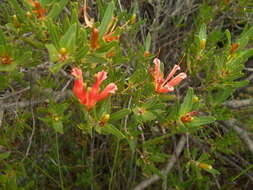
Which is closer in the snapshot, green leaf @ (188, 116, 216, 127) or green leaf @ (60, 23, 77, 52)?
green leaf @ (60, 23, 77, 52)

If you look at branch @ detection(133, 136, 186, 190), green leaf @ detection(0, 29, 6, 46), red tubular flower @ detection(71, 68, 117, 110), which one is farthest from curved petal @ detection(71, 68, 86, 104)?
branch @ detection(133, 136, 186, 190)

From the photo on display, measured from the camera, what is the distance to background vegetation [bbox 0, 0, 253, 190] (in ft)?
4.56

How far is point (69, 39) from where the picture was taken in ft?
4.00

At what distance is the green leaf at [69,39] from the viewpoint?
1.20 metres

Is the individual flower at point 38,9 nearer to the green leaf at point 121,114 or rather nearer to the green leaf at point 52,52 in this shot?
the green leaf at point 52,52

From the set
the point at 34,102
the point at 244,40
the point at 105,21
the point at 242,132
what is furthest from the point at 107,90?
the point at 242,132

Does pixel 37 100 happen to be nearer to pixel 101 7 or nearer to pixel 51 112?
pixel 51 112

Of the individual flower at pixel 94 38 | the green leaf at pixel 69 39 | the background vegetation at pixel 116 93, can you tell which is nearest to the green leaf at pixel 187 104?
the background vegetation at pixel 116 93

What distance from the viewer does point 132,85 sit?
1.71 metres

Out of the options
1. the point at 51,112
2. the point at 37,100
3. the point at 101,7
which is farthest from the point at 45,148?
the point at 101,7

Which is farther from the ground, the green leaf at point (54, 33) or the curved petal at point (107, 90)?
the green leaf at point (54, 33)

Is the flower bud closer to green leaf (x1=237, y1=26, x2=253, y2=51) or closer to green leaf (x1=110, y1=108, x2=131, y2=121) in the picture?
green leaf (x1=110, y1=108, x2=131, y2=121)

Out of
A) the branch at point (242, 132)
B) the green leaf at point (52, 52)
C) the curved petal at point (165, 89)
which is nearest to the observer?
the green leaf at point (52, 52)

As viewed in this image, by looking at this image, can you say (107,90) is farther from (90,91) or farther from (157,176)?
(157,176)
